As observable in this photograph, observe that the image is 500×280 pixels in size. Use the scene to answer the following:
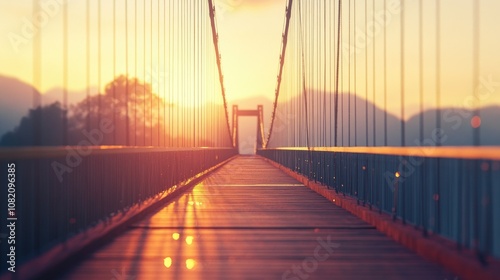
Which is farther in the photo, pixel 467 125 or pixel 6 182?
pixel 467 125

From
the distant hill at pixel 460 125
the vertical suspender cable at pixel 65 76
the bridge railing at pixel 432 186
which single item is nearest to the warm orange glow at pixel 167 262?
the vertical suspender cable at pixel 65 76

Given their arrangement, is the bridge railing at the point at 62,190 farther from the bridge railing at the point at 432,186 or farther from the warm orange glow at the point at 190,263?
the bridge railing at the point at 432,186

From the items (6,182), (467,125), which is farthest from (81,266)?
(467,125)

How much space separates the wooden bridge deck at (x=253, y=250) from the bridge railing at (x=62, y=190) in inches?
8.9

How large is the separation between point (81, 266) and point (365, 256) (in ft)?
5.21

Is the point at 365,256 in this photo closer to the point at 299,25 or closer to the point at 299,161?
the point at 299,161

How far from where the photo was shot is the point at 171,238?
5.04 metres

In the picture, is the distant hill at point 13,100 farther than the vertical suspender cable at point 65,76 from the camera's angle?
Yes

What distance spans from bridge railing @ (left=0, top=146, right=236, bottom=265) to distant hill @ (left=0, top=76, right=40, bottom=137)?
667 mm

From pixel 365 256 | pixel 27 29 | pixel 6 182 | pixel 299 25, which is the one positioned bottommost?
pixel 365 256

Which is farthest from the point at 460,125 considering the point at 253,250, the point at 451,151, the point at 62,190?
the point at 62,190

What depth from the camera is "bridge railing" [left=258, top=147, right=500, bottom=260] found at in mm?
3234

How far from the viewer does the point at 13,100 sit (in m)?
6.01

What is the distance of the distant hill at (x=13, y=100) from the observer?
5188 millimetres
